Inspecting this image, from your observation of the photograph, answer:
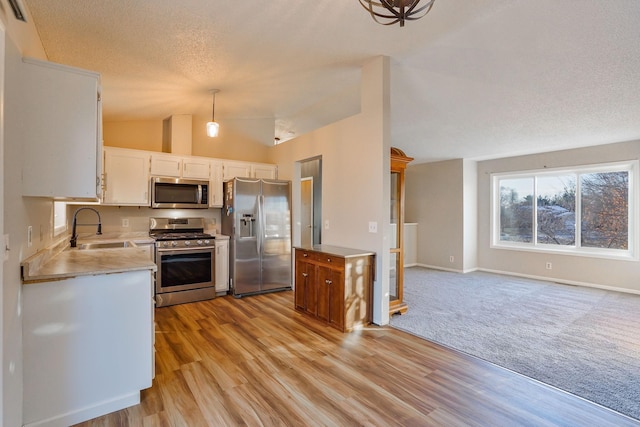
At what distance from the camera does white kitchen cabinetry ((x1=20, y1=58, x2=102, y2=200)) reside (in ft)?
6.07

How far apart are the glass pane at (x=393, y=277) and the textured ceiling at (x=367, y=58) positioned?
90.0 inches

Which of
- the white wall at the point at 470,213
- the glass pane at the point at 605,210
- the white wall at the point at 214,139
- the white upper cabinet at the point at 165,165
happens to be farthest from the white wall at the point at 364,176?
the glass pane at the point at 605,210

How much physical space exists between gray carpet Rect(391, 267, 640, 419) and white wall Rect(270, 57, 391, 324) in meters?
0.94

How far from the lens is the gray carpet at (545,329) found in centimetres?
240

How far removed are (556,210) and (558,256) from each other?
88 cm

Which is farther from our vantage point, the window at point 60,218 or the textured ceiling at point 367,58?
the window at point 60,218

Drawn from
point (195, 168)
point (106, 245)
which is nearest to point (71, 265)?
point (106, 245)

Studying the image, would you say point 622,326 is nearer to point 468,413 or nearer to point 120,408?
point 468,413

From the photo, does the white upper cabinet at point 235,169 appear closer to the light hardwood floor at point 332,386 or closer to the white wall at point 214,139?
the white wall at point 214,139

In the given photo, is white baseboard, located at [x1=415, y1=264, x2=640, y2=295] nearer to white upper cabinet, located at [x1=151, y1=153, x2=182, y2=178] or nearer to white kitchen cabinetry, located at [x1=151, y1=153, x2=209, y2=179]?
white kitchen cabinetry, located at [x1=151, y1=153, x2=209, y2=179]

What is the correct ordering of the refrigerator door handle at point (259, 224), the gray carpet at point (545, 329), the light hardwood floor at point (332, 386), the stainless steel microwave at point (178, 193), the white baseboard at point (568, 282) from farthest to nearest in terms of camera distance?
the white baseboard at point (568, 282) → the refrigerator door handle at point (259, 224) → the stainless steel microwave at point (178, 193) → the gray carpet at point (545, 329) → the light hardwood floor at point (332, 386)

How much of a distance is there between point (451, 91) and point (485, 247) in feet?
13.4

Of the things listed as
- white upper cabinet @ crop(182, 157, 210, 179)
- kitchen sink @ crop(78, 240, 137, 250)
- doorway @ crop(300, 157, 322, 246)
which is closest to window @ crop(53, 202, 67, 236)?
kitchen sink @ crop(78, 240, 137, 250)

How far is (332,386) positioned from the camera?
2.27 meters
